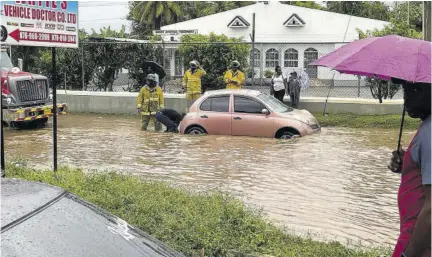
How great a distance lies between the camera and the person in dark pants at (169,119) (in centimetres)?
1455

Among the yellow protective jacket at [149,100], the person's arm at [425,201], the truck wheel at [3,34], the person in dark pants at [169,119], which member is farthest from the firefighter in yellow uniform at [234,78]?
the person's arm at [425,201]

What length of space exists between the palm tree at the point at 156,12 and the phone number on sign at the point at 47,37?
51350 mm

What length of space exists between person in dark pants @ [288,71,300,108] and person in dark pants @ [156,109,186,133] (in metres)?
4.51

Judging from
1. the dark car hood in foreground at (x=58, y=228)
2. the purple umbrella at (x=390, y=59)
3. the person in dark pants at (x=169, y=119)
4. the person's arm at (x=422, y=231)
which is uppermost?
the purple umbrella at (x=390, y=59)

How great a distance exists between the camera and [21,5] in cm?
657

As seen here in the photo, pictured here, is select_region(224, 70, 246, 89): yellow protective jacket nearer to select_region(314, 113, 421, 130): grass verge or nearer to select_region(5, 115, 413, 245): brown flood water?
select_region(314, 113, 421, 130): grass verge

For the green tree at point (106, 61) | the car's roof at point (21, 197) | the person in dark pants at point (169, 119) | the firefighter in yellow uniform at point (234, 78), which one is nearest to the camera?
the car's roof at point (21, 197)

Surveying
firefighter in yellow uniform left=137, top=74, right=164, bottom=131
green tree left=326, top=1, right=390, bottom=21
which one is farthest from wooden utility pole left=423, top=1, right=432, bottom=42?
green tree left=326, top=1, right=390, bottom=21

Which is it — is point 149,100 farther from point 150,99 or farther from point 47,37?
point 47,37

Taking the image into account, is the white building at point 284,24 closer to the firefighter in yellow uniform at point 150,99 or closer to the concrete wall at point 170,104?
the concrete wall at point 170,104

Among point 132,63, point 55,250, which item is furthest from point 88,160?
point 132,63

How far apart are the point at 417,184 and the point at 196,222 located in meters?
2.88

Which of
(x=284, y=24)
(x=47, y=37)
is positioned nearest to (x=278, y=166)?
(x=47, y=37)

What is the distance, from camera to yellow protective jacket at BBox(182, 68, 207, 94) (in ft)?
55.9
